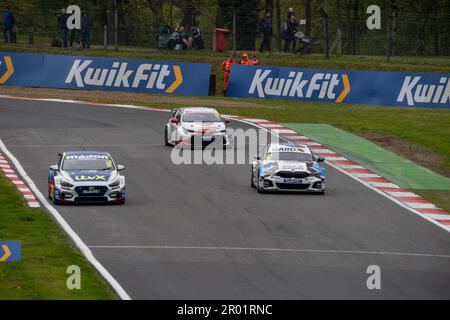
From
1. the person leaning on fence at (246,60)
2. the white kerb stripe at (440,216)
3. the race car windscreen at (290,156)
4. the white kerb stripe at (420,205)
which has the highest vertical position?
the person leaning on fence at (246,60)

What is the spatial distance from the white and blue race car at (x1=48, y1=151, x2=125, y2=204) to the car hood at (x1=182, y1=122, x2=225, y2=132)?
33.4 ft

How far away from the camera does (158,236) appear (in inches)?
1081

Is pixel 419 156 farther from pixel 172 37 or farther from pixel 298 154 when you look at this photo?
pixel 172 37

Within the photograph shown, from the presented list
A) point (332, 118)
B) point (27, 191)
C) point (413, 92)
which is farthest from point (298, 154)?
point (413, 92)

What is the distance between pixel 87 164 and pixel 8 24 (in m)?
35.0

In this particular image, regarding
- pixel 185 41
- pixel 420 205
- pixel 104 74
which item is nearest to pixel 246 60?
pixel 185 41

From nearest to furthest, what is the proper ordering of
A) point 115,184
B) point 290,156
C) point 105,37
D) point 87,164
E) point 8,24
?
point 115,184, point 87,164, point 290,156, point 105,37, point 8,24

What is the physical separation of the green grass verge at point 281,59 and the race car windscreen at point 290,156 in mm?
25587

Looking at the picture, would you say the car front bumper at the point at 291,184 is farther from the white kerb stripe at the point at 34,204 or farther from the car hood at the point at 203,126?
the car hood at the point at 203,126

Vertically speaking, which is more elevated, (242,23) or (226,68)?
(242,23)

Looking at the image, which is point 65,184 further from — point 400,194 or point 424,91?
point 424,91

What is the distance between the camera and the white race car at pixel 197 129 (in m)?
41.9

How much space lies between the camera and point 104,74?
2343 inches

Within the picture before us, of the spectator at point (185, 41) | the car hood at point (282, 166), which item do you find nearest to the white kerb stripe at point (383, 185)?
the car hood at point (282, 166)
